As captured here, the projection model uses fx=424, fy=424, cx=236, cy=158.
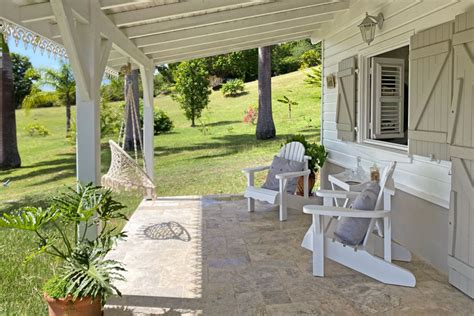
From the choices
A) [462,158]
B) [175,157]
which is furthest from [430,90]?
[175,157]

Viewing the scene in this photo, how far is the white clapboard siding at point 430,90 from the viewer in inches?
134

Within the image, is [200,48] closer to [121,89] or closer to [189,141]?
[189,141]

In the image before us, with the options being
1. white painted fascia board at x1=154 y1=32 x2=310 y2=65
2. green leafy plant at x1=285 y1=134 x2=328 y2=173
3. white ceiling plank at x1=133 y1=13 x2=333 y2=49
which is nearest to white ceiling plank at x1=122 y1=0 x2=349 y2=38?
white ceiling plank at x1=133 y1=13 x2=333 y2=49

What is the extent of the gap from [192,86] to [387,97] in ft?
32.0

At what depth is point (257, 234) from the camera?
4.77 meters

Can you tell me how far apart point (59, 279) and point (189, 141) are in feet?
38.4

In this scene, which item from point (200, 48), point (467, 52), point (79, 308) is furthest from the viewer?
point (200, 48)

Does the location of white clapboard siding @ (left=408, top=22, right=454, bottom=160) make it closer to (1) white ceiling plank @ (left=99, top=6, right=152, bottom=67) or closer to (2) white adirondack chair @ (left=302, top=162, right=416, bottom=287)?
(2) white adirondack chair @ (left=302, top=162, right=416, bottom=287)

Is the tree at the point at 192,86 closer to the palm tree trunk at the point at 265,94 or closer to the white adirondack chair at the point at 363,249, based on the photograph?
the palm tree trunk at the point at 265,94

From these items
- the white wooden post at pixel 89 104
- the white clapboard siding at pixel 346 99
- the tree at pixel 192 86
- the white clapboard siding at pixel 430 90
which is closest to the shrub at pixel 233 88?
the tree at pixel 192 86

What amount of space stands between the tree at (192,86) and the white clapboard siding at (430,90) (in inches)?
425

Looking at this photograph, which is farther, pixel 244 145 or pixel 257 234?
pixel 244 145

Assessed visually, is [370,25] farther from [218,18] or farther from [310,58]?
[310,58]

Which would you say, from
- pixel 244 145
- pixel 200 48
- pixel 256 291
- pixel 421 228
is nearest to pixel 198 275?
pixel 256 291
